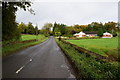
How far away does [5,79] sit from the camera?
5996 millimetres

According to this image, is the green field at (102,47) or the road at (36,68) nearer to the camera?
the road at (36,68)

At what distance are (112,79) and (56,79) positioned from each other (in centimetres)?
275

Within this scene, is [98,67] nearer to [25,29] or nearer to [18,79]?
[18,79]

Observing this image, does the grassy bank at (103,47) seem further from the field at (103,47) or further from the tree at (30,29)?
the tree at (30,29)

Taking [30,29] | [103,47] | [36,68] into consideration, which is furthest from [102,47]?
[30,29]

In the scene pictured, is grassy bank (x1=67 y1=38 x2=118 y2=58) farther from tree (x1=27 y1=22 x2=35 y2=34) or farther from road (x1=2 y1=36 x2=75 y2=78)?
tree (x1=27 y1=22 x2=35 y2=34)

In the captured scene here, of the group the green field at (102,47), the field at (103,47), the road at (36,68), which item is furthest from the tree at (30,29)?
the road at (36,68)

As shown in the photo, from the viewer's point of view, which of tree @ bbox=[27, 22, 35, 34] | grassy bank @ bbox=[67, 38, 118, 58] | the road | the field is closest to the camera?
the road

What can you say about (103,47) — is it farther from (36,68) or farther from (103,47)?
(36,68)

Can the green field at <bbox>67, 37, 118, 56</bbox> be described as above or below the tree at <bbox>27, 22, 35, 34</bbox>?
below

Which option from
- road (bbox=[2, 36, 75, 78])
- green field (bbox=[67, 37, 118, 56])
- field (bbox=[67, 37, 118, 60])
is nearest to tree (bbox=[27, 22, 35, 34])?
green field (bbox=[67, 37, 118, 56])

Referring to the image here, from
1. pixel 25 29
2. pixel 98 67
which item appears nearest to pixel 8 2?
pixel 98 67

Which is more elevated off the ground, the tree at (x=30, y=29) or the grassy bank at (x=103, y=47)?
the tree at (x=30, y=29)

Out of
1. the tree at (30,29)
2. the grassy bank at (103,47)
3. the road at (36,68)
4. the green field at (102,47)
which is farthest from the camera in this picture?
the tree at (30,29)
